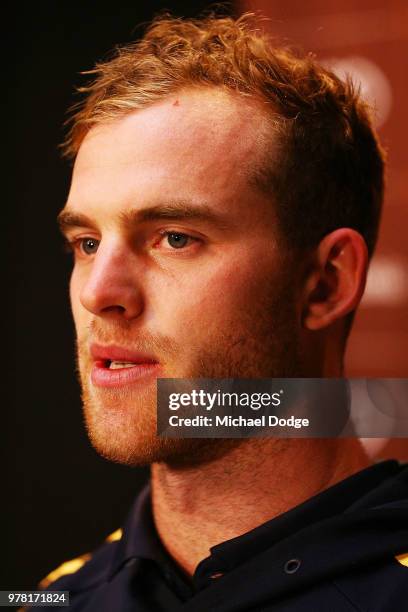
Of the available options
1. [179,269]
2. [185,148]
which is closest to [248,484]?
[179,269]

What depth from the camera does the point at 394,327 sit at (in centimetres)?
115

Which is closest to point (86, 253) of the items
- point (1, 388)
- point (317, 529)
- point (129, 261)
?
point (129, 261)

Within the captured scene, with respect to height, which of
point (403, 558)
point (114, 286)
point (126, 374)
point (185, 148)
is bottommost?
point (403, 558)

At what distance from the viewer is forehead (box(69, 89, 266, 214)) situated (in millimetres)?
923

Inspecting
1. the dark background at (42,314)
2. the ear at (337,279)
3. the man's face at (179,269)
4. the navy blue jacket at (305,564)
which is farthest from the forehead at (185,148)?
the navy blue jacket at (305,564)

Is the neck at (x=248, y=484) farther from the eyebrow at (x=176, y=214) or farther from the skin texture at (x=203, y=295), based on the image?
the eyebrow at (x=176, y=214)

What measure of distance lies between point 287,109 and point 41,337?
531 millimetres

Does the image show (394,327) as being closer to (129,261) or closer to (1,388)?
(129,261)

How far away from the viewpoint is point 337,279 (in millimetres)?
988

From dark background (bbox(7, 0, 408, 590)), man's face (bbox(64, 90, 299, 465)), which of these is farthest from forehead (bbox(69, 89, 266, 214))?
dark background (bbox(7, 0, 408, 590))

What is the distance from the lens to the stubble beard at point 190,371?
93 cm

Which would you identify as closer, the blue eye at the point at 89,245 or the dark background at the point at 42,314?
the blue eye at the point at 89,245

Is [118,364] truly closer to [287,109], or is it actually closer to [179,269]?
[179,269]

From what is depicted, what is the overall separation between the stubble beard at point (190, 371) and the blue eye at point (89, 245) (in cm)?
11
